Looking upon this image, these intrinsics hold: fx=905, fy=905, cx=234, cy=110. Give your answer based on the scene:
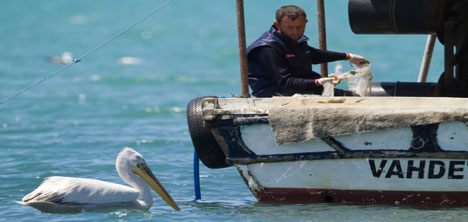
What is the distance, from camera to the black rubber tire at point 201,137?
7574mm

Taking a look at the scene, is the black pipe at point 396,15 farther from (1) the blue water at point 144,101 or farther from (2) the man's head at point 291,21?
(1) the blue water at point 144,101

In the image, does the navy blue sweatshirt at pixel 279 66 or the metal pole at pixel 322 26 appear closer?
the navy blue sweatshirt at pixel 279 66

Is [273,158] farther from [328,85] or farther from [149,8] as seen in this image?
[149,8]

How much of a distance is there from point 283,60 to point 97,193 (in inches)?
79.5

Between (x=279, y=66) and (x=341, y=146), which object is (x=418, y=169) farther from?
(x=279, y=66)

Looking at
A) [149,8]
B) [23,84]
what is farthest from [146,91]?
[149,8]

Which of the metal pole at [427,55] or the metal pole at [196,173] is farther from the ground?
the metal pole at [427,55]

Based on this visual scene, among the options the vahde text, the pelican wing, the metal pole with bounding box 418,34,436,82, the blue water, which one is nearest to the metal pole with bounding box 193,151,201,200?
the blue water

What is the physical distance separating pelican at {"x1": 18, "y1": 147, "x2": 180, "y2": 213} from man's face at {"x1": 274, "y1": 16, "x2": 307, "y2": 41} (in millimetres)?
1802

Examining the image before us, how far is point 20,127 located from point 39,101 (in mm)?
4104

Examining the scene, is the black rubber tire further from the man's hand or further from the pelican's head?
the man's hand

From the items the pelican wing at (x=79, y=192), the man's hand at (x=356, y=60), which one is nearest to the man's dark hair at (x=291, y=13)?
the man's hand at (x=356, y=60)

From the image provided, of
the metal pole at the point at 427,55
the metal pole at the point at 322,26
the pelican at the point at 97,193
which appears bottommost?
the pelican at the point at 97,193

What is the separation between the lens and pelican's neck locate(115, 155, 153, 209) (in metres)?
8.24
